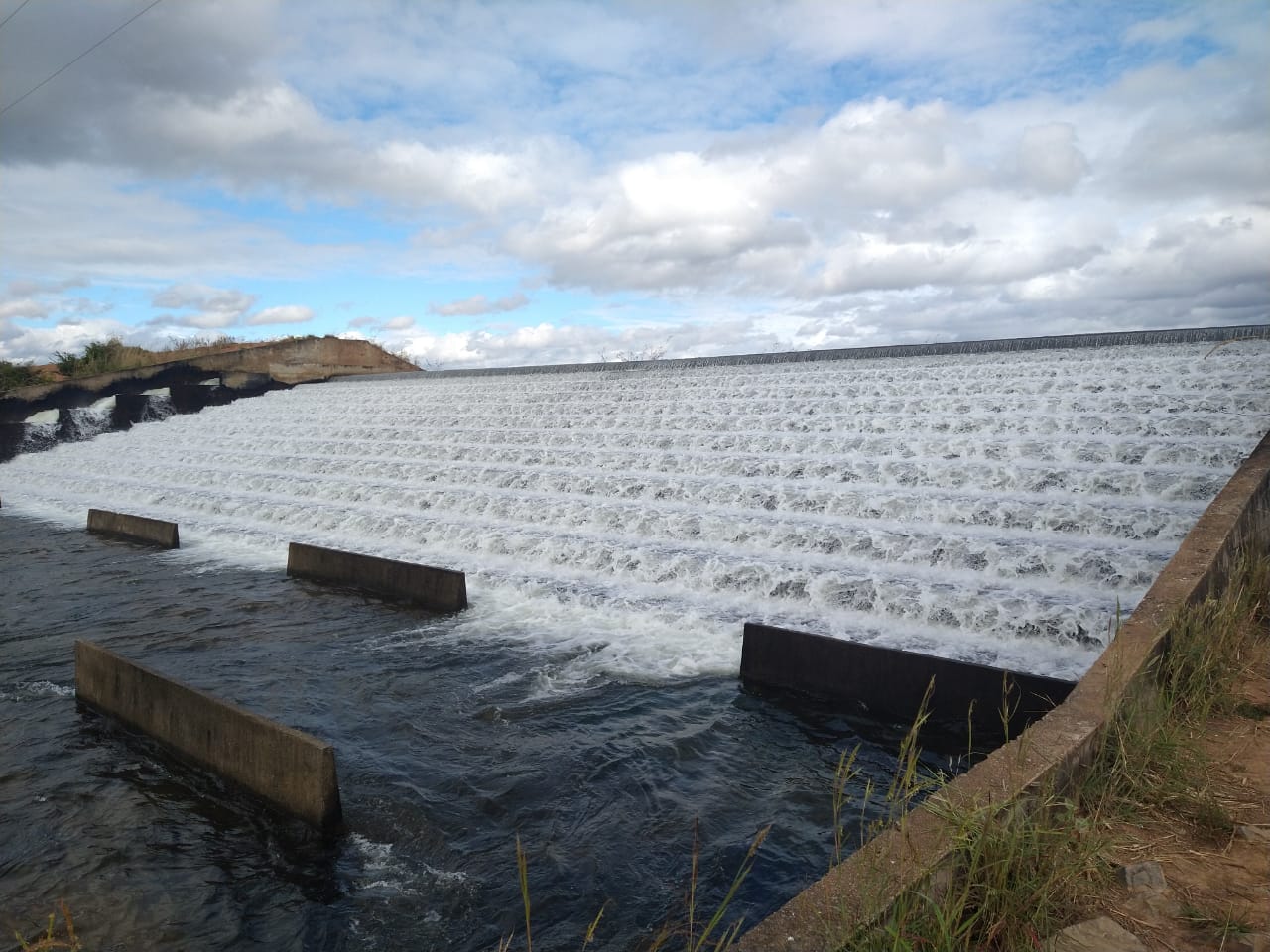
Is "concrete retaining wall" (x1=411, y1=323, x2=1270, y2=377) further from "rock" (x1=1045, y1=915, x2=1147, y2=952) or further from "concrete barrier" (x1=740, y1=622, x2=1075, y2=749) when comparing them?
"rock" (x1=1045, y1=915, x2=1147, y2=952)

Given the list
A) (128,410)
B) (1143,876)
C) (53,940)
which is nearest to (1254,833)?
(1143,876)

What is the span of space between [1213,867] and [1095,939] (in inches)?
24.8

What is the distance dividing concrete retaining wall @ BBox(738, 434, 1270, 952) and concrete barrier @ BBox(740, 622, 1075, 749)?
734 mm

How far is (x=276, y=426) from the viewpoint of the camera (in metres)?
16.0

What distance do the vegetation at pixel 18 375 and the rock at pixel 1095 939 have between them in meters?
24.8

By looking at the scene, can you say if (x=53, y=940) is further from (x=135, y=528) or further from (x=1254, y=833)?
(x=135, y=528)

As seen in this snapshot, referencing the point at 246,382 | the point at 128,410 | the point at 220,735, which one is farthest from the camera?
the point at 246,382

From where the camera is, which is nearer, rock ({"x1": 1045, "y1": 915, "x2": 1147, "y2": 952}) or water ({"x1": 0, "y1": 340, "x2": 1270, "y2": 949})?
rock ({"x1": 1045, "y1": 915, "x2": 1147, "y2": 952})

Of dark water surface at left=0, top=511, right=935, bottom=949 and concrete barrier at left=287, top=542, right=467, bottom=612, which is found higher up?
concrete barrier at left=287, top=542, right=467, bottom=612

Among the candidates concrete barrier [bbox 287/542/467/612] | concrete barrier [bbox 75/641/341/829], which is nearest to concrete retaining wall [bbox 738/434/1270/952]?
concrete barrier [bbox 75/641/341/829]

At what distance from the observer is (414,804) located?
3.86 m

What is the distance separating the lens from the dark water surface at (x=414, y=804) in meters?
3.11

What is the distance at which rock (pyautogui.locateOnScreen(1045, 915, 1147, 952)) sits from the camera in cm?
199

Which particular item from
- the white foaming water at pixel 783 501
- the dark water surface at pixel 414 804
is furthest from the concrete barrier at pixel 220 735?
the white foaming water at pixel 783 501
